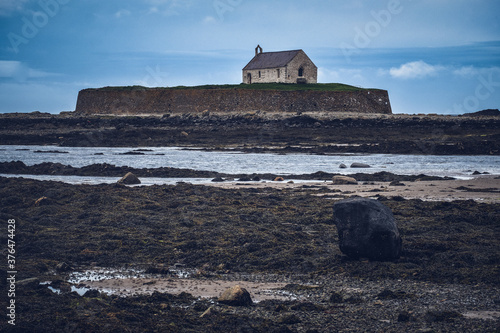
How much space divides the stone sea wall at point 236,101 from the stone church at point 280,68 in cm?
594

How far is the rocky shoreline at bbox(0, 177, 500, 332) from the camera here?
6.07m

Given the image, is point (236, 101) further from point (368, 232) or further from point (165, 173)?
point (368, 232)

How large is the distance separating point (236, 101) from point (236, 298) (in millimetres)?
56504

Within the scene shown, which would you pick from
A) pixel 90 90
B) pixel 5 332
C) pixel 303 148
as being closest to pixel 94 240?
pixel 5 332

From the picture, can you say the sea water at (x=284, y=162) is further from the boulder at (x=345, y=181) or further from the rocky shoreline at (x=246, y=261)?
the rocky shoreline at (x=246, y=261)

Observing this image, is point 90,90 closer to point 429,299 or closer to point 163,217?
point 163,217

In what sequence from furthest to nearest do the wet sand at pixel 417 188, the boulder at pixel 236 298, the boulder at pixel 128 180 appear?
the boulder at pixel 128 180 < the wet sand at pixel 417 188 < the boulder at pixel 236 298

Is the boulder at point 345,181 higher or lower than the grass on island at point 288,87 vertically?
lower

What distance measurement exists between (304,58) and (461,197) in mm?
54024

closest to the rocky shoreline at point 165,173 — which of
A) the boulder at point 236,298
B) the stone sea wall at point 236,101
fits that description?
the boulder at point 236,298

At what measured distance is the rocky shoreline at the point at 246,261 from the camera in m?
6.07

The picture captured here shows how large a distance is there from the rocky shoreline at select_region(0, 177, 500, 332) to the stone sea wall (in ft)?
153

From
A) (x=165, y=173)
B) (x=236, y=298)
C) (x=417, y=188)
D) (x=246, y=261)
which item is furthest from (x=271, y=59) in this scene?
(x=236, y=298)

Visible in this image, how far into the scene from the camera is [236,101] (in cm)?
6241
